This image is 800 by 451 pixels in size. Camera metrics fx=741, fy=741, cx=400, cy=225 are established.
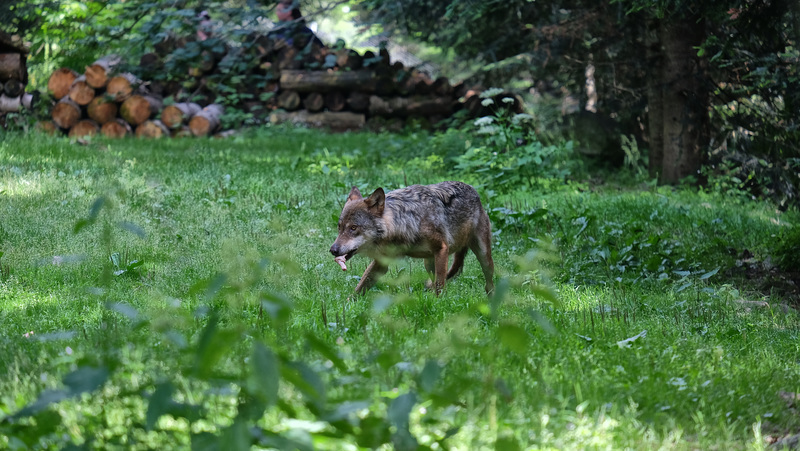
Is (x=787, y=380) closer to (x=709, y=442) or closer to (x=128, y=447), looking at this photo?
(x=709, y=442)

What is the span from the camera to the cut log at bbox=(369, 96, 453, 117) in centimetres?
2044

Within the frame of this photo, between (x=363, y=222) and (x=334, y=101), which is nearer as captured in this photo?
(x=363, y=222)

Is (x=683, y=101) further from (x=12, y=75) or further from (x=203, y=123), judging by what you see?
(x=12, y=75)

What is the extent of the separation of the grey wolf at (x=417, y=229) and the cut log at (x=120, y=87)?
12219 mm

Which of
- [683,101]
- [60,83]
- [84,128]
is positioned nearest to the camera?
[683,101]

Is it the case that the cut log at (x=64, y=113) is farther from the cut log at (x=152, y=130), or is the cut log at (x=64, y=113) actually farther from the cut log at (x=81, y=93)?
the cut log at (x=152, y=130)

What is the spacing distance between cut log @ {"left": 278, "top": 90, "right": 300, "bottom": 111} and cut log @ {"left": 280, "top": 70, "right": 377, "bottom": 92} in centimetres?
16

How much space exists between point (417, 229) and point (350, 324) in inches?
77.3

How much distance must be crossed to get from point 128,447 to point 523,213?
787cm

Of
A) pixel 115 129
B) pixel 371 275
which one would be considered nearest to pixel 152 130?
pixel 115 129

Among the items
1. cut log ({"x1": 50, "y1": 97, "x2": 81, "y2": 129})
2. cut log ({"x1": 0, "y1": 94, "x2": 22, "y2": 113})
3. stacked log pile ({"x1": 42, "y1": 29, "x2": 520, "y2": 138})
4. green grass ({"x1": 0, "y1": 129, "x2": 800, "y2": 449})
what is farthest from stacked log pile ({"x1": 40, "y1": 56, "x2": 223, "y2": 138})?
green grass ({"x1": 0, "y1": 129, "x2": 800, "y2": 449})

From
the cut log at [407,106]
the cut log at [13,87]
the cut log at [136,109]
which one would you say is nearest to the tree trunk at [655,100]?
the cut log at [407,106]

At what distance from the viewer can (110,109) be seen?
691 inches

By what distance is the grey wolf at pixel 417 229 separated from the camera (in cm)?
691
